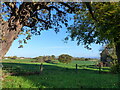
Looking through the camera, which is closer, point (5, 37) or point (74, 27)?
point (5, 37)

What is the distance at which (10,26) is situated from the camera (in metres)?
6.50

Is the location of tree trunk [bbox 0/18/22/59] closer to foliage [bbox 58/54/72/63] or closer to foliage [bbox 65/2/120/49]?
foliage [bbox 65/2/120/49]

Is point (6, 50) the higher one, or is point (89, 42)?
point (89, 42)

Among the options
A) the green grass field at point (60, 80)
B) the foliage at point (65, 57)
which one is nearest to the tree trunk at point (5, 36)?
the green grass field at point (60, 80)

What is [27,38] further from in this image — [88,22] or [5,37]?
[88,22]

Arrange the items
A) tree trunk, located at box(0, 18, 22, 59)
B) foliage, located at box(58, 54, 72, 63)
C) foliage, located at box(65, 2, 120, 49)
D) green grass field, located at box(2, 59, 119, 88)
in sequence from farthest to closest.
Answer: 1. foliage, located at box(58, 54, 72, 63)
2. foliage, located at box(65, 2, 120, 49)
3. green grass field, located at box(2, 59, 119, 88)
4. tree trunk, located at box(0, 18, 22, 59)

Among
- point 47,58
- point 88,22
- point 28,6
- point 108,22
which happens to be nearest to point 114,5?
point 108,22

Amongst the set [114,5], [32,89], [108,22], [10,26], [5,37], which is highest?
[114,5]

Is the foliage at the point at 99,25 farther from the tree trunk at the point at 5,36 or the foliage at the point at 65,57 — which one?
the foliage at the point at 65,57

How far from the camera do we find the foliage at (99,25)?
1854cm

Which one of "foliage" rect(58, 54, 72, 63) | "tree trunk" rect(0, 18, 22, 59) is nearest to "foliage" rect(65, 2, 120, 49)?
"tree trunk" rect(0, 18, 22, 59)

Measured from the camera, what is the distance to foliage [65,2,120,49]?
18539 millimetres

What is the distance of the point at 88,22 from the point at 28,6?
1993cm

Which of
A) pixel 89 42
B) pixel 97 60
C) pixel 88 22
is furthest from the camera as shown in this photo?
pixel 97 60
